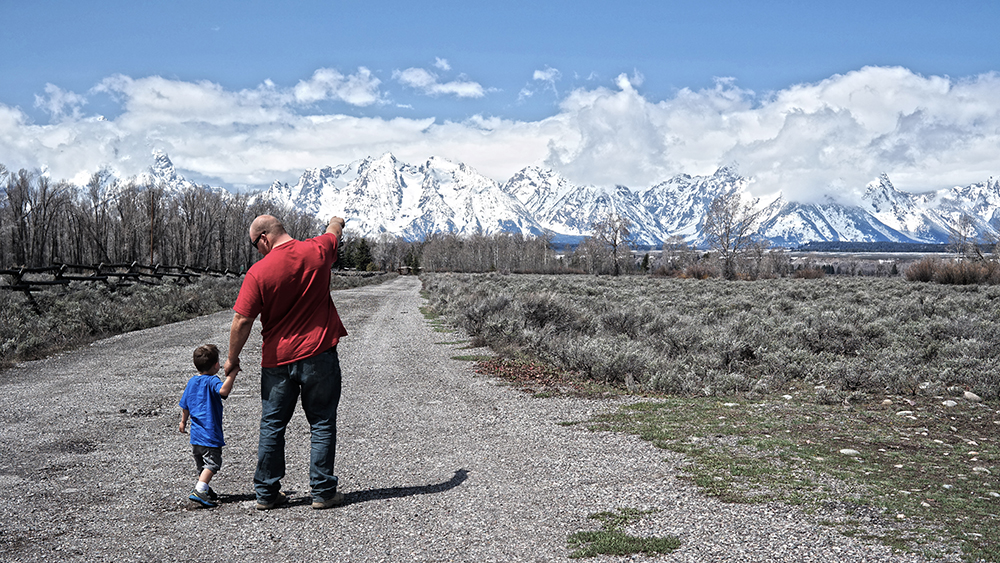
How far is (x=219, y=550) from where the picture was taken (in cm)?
393

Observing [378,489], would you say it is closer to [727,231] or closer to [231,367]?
[231,367]

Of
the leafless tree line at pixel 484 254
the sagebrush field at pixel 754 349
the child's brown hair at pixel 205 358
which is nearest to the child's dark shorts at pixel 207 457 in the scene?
the child's brown hair at pixel 205 358

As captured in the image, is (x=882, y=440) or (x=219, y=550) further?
(x=882, y=440)

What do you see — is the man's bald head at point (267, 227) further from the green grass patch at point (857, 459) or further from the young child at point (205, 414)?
the green grass patch at point (857, 459)

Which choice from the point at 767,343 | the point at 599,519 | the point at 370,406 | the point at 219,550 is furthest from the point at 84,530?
the point at 767,343

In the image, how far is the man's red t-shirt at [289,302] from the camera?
4492 mm

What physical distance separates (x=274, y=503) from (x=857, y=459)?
4740 mm

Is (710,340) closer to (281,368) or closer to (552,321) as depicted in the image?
(552,321)

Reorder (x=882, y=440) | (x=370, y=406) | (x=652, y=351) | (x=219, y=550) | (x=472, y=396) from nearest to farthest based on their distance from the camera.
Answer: (x=219, y=550) < (x=882, y=440) < (x=370, y=406) < (x=472, y=396) < (x=652, y=351)

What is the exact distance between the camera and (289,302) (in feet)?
15.0

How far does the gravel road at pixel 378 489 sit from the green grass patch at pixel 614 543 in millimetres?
74


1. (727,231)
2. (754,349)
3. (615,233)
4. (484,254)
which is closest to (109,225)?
(615,233)

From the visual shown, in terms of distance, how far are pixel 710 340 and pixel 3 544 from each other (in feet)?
33.6

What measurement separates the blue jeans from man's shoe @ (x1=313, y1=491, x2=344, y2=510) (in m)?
0.02
